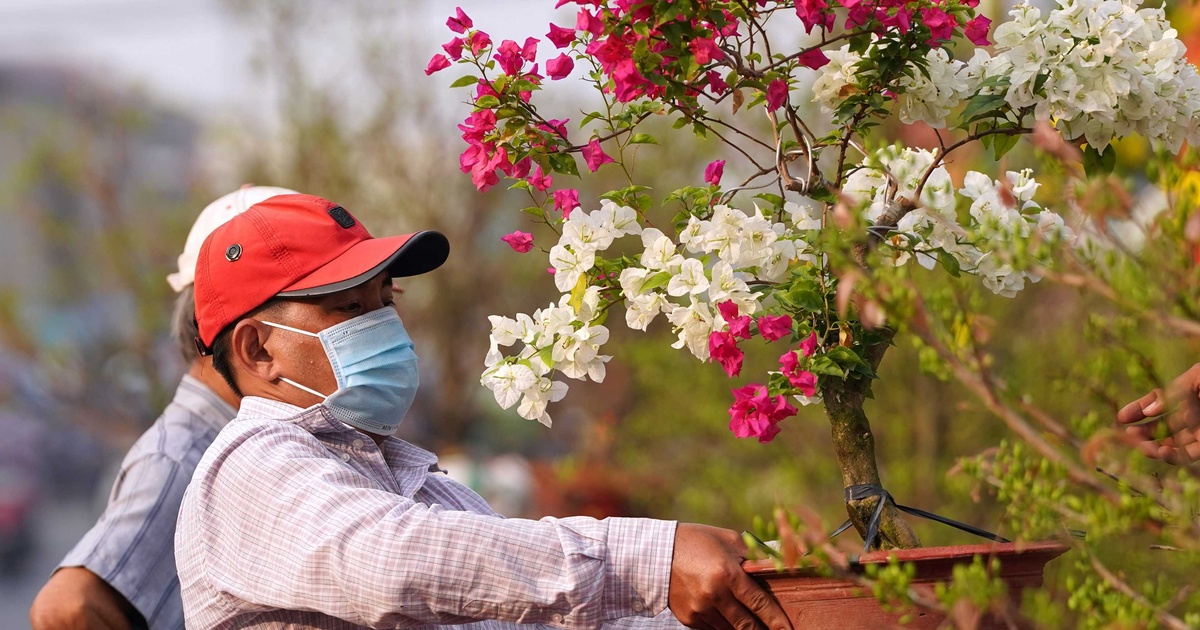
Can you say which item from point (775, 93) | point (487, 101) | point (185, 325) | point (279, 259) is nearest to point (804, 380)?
point (775, 93)

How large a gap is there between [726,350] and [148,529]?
1.81 metres

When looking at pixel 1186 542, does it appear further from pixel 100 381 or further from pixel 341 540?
pixel 100 381

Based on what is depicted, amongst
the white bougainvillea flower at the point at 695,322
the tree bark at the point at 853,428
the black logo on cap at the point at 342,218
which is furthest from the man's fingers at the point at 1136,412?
the black logo on cap at the point at 342,218

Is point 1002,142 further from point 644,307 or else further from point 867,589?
point 867,589

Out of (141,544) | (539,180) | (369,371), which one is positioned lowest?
(141,544)

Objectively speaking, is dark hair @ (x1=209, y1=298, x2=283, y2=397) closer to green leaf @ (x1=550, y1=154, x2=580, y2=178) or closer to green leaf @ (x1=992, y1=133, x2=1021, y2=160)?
green leaf @ (x1=550, y1=154, x2=580, y2=178)

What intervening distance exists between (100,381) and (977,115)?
38.2ft

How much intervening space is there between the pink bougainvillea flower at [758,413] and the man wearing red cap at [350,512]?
25cm

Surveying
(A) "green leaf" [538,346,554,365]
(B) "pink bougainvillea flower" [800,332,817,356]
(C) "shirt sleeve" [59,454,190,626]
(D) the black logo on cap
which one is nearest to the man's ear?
(D) the black logo on cap

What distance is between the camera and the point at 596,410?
44.7ft

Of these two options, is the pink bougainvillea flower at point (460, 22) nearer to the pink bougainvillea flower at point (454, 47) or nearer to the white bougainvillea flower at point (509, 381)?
the pink bougainvillea flower at point (454, 47)

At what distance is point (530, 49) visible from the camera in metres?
2.27

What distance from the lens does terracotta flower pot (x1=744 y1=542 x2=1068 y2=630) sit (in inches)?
72.1

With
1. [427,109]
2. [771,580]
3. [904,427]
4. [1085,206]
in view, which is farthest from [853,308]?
[427,109]
